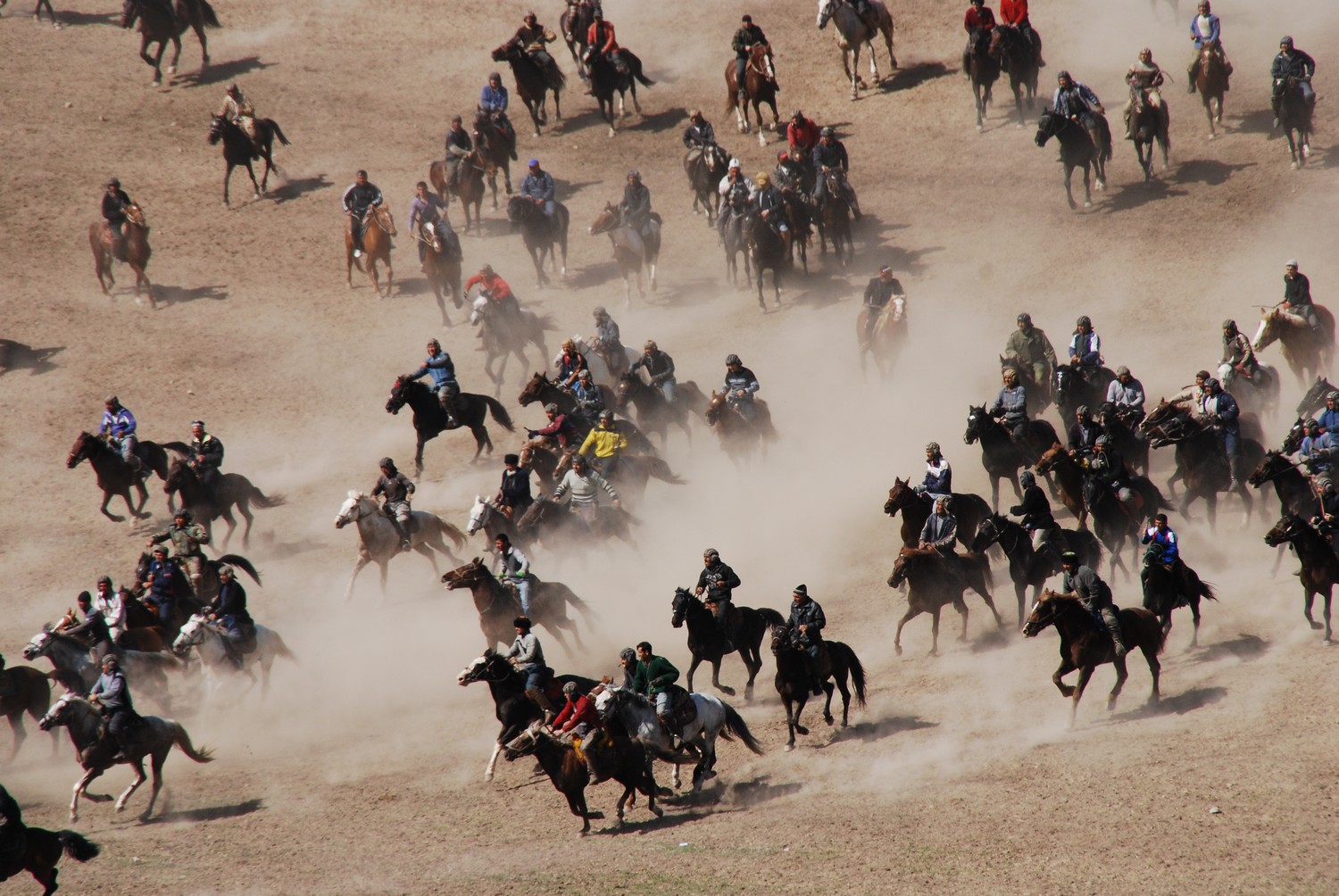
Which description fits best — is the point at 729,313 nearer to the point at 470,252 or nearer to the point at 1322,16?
the point at 470,252

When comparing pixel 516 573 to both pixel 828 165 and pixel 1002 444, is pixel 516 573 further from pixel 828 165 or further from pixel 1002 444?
pixel 828 165

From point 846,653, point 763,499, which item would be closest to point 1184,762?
point 846,653

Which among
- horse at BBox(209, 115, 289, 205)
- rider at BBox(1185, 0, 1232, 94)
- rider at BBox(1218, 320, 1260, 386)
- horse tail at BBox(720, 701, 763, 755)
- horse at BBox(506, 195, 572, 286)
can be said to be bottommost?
horse tail at BBox(720, 701, 763, 755)

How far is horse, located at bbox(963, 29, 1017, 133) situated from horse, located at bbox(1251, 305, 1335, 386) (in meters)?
12.7

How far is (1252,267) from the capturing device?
30.1 metres

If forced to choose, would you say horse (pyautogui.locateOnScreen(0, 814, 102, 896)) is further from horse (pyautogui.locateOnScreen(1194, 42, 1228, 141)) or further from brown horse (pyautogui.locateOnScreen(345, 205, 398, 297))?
horse (pyautogui.locateOnScreen(1194, 42, 1228, 141))

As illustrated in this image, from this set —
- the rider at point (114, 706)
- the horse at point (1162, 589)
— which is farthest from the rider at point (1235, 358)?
the rider at point (114, 706)

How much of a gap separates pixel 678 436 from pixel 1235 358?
10.2 m

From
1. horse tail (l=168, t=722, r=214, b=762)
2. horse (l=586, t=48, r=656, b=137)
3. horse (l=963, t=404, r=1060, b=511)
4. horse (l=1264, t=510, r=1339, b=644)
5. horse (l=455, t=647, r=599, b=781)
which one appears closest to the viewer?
horse (l=455, t=647, r=599, b=781)

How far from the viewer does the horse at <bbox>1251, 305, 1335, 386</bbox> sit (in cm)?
2448

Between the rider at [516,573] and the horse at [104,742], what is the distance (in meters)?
4.83

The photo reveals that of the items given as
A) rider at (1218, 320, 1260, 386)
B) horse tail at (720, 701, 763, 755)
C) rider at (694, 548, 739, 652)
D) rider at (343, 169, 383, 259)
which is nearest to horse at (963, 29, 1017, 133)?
rider at (1218, 320, 1260, 386)

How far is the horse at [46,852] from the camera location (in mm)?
13758

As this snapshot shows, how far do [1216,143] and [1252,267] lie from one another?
5790mm
